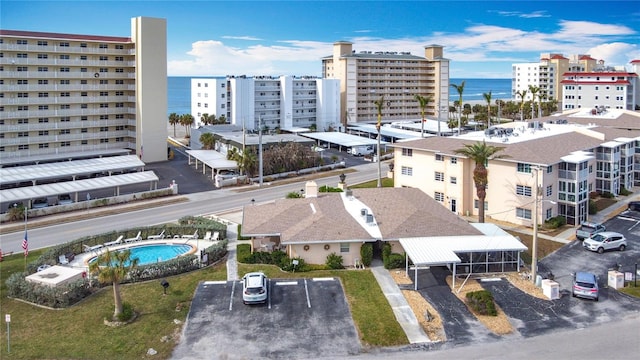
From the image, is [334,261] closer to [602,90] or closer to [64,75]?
[64,75]

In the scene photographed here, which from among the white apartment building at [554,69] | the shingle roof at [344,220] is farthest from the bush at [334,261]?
the white apartment building at [554,69]

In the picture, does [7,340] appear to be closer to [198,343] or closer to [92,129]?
[198,343]

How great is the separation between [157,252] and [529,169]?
3417 cm

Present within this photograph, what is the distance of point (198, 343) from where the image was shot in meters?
29.7

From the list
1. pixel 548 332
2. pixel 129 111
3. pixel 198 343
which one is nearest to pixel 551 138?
pixel 548 332

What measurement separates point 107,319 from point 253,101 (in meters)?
90.1

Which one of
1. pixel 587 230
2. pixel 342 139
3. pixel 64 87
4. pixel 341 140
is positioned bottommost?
pixel 587 230

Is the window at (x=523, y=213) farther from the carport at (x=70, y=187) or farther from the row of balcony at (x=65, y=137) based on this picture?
the row of balcony at (x=65, y=137)

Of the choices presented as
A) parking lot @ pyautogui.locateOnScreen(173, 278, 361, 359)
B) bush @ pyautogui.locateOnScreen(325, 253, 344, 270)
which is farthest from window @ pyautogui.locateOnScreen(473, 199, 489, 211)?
parking lot @ pyautogui.locateOnScreen(173, 278, 361, 359)

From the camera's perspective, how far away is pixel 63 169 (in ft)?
235

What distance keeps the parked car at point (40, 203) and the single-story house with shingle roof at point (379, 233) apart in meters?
27.5

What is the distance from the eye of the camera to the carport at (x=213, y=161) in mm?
76562

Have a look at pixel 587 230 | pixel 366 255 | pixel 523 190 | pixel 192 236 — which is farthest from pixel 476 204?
pixel 192 236

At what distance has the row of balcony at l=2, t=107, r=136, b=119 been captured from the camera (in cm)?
8238
